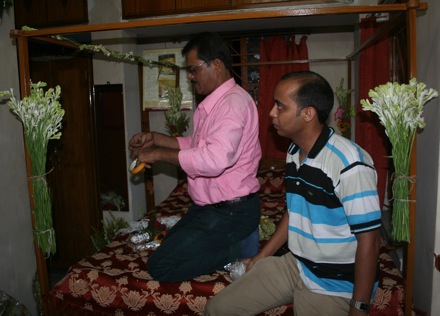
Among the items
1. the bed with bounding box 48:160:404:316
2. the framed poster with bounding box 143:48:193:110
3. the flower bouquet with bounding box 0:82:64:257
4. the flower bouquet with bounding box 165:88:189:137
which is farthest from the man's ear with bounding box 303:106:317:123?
the framed poster with bounding box 143:48:193:110

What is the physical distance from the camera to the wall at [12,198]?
240 centimetres

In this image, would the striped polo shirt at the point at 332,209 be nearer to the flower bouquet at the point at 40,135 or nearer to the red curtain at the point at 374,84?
the flower bouquet at the point at 40,135

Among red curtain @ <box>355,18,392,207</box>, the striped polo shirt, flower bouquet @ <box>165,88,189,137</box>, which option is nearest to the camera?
the striped polo shirt

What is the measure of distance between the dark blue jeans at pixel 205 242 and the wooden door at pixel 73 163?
261 centimetres

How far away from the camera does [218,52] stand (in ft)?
6.80

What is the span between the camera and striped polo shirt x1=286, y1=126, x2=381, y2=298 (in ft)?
4.67

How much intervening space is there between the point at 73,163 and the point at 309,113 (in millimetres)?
3581

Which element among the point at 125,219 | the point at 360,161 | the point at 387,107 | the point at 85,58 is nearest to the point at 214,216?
the point at 360,161

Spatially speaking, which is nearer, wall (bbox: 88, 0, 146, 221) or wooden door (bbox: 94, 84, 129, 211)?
wall (bbox: 88, 0, 146, 221)

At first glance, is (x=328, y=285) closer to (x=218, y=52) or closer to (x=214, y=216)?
(x=214, y=216)

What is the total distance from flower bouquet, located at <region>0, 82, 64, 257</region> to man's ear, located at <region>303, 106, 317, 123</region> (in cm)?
128

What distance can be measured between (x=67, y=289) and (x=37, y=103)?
3.65ft

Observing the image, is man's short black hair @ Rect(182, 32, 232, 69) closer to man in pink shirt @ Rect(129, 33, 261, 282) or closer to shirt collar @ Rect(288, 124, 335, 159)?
man in pink shirt @ Rect(129, 33, 261, 282)

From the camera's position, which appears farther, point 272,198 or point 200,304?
point 272,198
